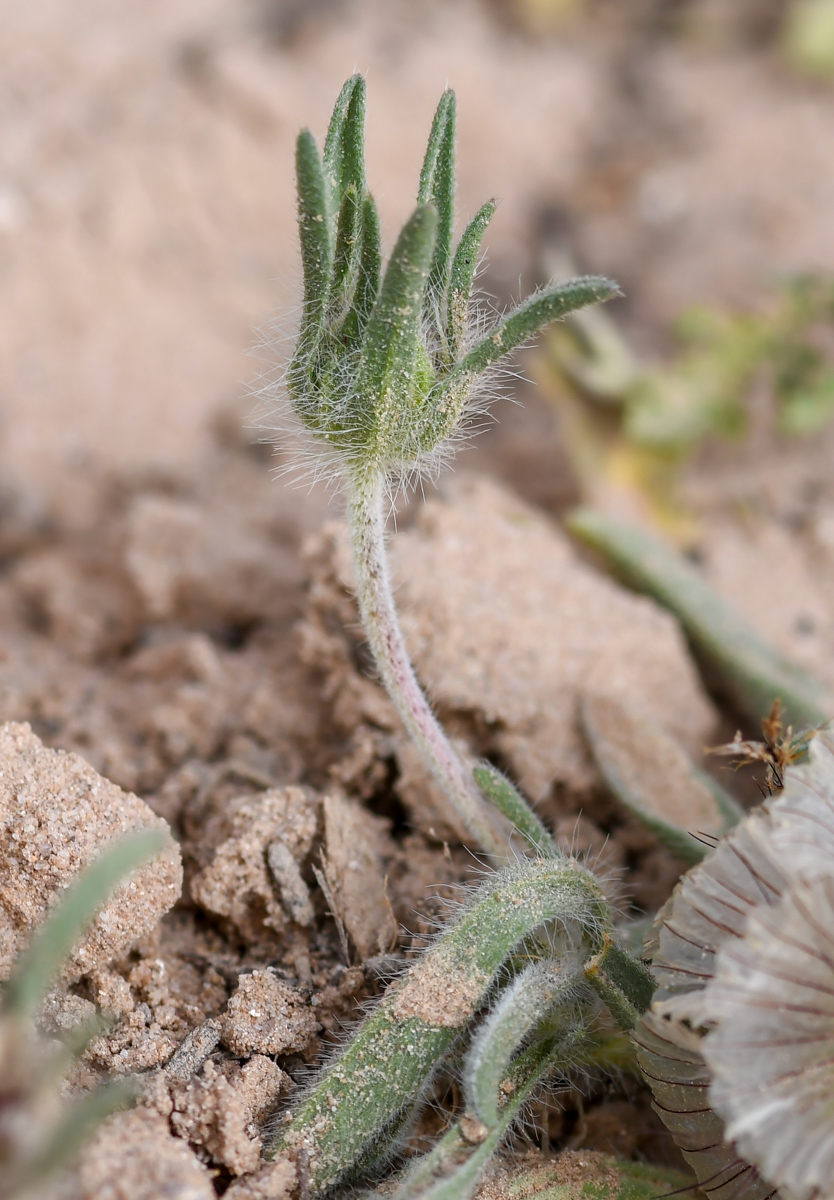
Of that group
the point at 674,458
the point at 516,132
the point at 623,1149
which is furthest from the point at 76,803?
the point at 516,132

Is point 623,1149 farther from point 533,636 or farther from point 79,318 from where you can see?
point 79,318


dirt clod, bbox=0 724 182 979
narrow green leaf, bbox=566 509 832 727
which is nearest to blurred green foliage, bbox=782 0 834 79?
narrow green leaf, bbox=566 509 832 727

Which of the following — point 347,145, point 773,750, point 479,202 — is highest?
point 479,202

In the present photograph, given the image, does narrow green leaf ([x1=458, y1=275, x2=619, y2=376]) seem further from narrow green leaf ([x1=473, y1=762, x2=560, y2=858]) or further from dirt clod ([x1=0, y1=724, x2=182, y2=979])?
dirt clod ([x1=0, y1=724, x2=182, y2=979])

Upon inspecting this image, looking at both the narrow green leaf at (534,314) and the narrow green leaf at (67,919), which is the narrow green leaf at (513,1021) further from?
the narrow green leaf at (534,314)

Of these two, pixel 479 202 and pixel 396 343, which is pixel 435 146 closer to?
pixel 396 343

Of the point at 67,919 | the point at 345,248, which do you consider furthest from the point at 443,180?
the point at 67,919

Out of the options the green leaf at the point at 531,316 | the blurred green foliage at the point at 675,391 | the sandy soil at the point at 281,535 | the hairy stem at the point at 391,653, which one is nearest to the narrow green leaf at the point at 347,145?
the green leaf at the point at 531,316
